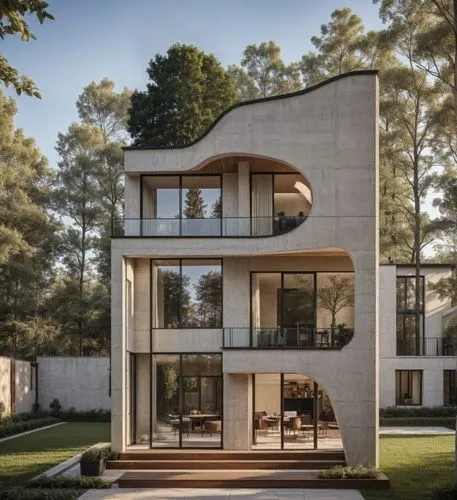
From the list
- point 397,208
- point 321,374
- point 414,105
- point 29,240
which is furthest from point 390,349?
point 29,240

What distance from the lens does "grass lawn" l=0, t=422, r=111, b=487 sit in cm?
2231

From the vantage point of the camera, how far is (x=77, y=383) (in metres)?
41.1

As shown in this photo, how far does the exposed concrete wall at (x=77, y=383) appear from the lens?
41.0 meters

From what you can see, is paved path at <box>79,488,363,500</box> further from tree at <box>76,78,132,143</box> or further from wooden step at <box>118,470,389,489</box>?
tree at <box>76,78,132,143</box>

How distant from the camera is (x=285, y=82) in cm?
4897

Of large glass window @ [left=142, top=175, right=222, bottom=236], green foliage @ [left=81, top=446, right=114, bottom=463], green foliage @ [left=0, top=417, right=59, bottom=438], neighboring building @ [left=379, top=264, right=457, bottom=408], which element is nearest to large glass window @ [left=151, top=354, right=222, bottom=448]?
green foliage @ [left=81, top=446, right=114, bottom=463]

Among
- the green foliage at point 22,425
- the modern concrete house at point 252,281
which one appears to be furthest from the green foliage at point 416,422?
the green foliage at point 22,425

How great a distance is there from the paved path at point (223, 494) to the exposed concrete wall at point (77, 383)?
2100 centimetres

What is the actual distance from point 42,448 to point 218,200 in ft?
36.1

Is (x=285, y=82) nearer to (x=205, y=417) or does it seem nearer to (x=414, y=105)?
(x=414, y=105)

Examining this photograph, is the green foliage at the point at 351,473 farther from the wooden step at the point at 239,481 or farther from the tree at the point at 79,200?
the tree at the point at 79,200

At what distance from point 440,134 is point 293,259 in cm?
1920

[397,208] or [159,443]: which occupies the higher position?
[397,208]

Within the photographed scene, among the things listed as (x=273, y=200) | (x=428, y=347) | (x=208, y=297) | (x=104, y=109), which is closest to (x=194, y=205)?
(x=273, y=200)
